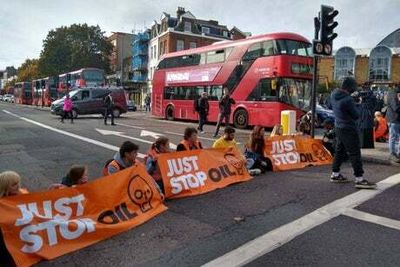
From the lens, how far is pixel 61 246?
16.5 feet

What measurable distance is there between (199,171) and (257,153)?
1.95m

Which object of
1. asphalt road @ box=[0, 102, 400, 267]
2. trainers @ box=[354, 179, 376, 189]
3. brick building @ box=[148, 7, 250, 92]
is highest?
brick building @ box=[148, 7, 250, 92]

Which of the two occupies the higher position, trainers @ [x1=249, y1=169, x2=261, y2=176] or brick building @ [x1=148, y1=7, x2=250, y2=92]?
brick building @ [x1=148, y1=7, x2=250, y2=92]

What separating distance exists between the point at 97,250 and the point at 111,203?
2.81 feet

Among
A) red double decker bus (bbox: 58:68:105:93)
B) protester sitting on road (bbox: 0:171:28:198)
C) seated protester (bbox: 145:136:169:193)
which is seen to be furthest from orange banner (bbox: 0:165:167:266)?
red double decker bus (bbox: 58:68:105:93)

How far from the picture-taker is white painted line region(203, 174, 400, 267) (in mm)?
4621

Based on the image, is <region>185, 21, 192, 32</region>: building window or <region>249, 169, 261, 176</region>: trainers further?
<region>185, 21, 192, 32</region>: building window

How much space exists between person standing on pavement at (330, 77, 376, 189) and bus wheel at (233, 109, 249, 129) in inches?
553

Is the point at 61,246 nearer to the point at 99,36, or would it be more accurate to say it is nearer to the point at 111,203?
the point at 111,203

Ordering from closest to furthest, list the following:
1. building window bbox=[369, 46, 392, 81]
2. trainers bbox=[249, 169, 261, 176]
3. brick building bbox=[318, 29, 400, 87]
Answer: trainers bbox=[249, 169, 261, 176] → brick building bbox=[318, 29, 400, 87] → building window bbox=[369, 46, 392, 81]

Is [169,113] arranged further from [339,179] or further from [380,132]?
[339,179]

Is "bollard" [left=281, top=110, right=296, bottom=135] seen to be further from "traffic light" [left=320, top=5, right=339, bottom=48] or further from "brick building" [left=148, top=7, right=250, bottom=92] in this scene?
"brick building" [left=148, top=7, right=250, bottom=92]

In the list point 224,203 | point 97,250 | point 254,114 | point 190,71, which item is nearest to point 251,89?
point 254,114

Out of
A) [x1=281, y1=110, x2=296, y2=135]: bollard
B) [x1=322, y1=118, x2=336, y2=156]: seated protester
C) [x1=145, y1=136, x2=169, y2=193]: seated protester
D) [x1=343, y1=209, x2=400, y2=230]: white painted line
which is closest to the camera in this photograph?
[x1=343, y1=209, x2=400, y2=230]: white painted line
